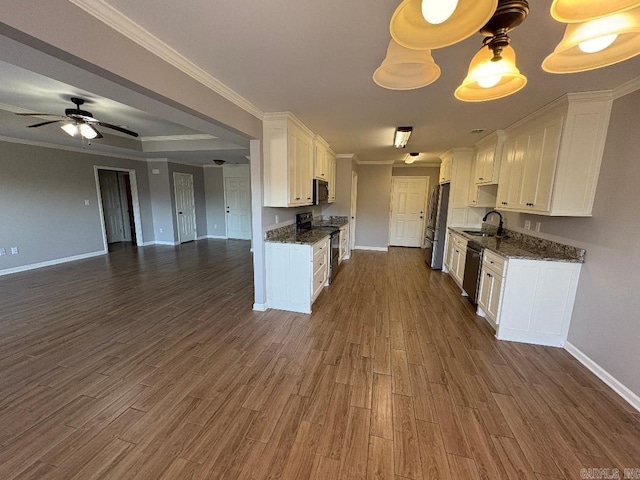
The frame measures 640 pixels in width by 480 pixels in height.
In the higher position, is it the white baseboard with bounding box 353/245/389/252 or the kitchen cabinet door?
the kitchen cabinet door

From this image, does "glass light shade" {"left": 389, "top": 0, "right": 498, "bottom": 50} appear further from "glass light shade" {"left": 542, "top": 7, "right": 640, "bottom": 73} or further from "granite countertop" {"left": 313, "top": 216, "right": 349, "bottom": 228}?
"granite countertop" {"left": 313, "top": 216, "right": 349, "bottom": 228}

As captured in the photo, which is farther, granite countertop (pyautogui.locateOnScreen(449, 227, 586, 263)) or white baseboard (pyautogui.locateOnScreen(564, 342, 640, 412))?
granite countertop (pyautogui.locateOnScreen(449, 227, 586, 263))

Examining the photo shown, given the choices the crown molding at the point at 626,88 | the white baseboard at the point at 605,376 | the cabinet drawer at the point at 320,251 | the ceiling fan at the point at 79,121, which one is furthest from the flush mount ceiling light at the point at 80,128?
the white baseboard at the point at 605,376

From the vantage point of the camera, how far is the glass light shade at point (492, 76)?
3.81 feet

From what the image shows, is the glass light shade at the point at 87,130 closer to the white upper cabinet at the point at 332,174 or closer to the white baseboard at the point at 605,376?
the white upper cabinet at the point at 332,174

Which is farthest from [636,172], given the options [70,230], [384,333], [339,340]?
[70,230]

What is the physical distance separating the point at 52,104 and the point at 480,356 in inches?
237

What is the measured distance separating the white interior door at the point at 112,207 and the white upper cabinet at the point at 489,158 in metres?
9.13

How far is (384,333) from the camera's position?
9.71 ft

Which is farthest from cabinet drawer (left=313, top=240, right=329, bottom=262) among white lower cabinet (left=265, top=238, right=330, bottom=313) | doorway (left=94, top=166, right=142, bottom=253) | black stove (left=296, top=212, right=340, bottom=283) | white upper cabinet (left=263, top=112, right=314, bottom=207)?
doorway (left=94, top=166, right=142, bottom=253)

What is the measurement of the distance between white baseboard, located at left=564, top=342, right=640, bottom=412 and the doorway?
9.01 m

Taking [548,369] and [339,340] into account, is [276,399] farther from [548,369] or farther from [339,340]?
[548,369]

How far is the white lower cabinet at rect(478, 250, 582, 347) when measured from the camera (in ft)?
8.68

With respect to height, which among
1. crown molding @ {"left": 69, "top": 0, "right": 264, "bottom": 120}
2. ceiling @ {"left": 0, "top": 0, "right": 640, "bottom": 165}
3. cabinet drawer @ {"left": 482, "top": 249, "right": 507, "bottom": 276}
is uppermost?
ceiling @ {"left": 0, "top": 0, "right": 640, "bottom": 165}
